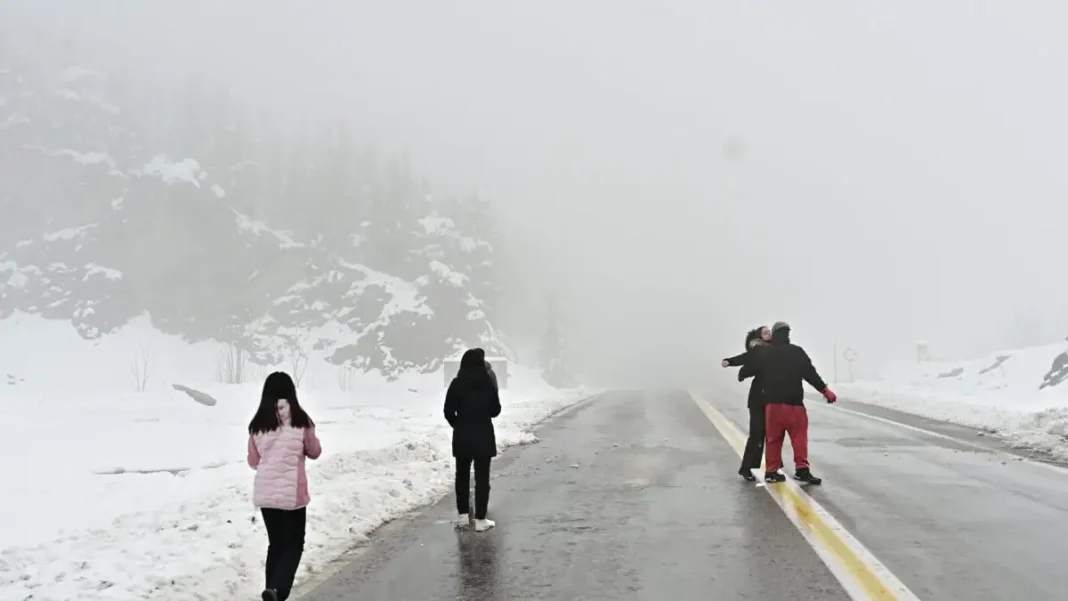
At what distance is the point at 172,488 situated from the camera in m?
13.9

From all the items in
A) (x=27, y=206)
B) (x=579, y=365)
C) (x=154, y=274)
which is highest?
(x=27, y=206)

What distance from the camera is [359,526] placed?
8805mm

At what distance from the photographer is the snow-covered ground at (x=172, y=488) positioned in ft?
22.1

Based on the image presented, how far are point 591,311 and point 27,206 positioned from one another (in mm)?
113518

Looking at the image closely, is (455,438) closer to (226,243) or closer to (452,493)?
(452,493)

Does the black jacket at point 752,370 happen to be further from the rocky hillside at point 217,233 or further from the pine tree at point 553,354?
the pine tree at point 553,354

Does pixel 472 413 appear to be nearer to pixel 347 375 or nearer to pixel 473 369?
pixel 473 369

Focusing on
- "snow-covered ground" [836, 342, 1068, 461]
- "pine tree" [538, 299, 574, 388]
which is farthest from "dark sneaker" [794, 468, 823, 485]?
"pine tree" [538, 299, 574, 388]

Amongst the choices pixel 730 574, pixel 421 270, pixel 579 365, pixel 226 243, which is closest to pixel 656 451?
pixel 730 574

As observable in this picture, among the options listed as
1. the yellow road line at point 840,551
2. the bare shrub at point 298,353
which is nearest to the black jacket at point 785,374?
the yellow road line at point 840,551

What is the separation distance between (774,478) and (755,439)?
932mm

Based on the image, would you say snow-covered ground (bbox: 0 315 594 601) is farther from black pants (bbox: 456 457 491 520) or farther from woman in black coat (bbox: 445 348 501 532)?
woman in black coat (bbox: 445 348 501 532)

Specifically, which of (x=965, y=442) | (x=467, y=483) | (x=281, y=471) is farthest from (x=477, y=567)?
(x=965, y=442)

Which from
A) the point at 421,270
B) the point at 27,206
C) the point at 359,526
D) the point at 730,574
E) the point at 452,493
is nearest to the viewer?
the point at 730,574
